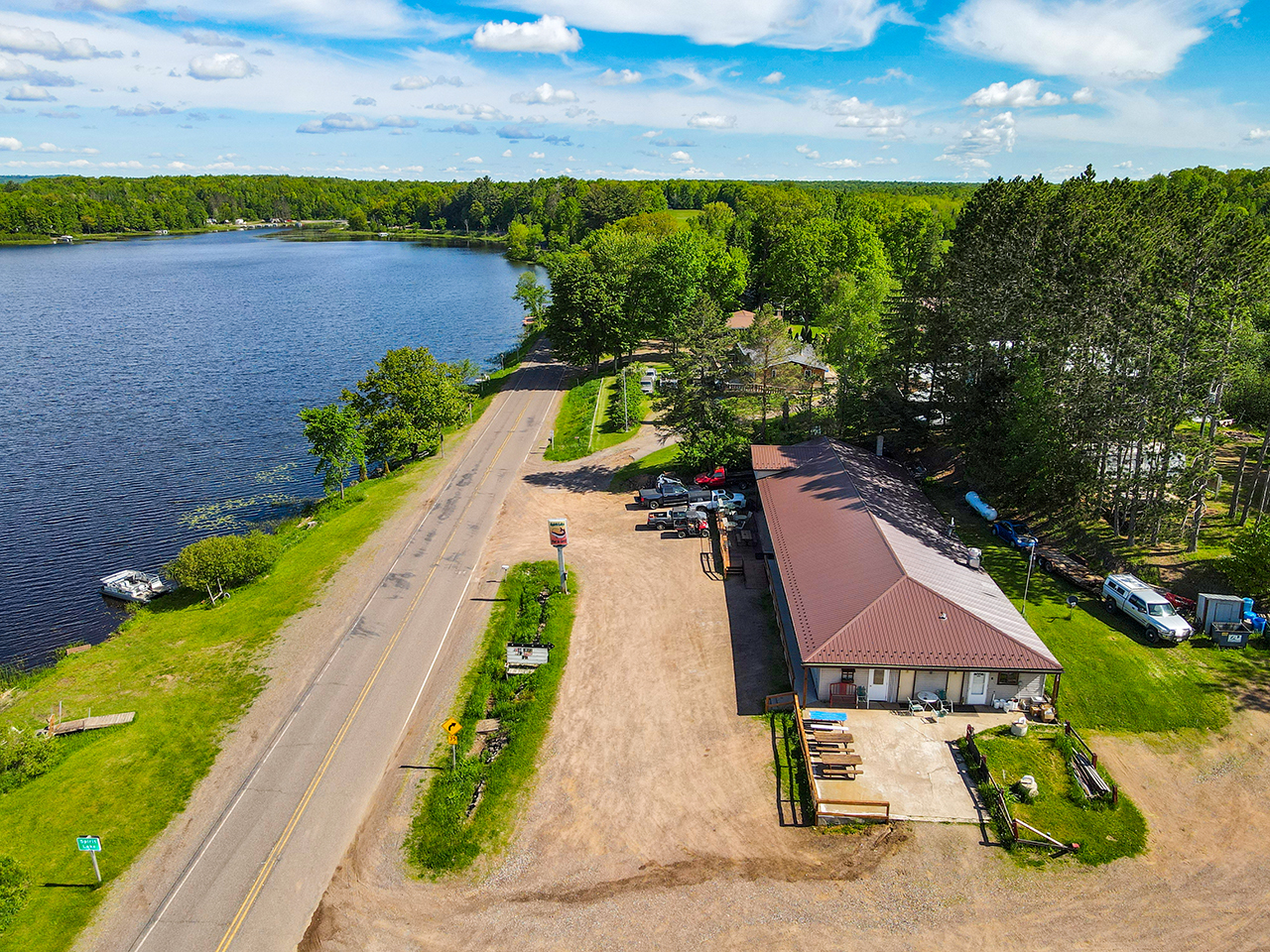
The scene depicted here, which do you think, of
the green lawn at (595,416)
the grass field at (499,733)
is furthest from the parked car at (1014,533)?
the green lawn at (595,416)

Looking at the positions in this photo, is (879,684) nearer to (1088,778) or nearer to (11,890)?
(1088,778)

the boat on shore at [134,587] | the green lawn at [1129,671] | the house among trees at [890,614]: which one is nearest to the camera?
the green lawn at [1129,671]

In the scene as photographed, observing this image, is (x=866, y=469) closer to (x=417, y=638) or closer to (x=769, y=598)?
(x=769, y=598)

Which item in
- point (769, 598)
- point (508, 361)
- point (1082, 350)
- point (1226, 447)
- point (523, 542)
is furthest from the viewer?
point (508, 361)

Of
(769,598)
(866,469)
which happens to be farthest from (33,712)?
(866,469)

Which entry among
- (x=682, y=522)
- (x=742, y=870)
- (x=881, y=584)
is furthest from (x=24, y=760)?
(x=881, y=584)

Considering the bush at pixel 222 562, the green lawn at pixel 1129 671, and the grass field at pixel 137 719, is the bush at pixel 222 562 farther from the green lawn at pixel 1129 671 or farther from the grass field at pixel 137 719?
the green lawn at pixel 1129 671
